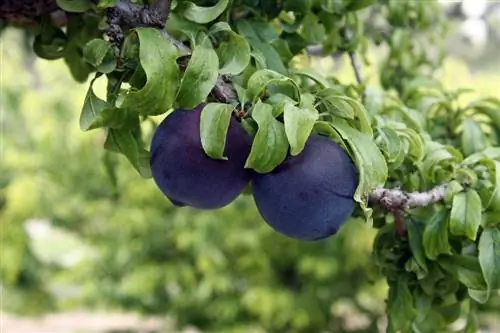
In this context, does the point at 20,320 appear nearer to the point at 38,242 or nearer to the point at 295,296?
the point at 38,242

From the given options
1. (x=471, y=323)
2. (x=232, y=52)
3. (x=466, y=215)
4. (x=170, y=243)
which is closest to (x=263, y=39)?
(x=232, y=52)

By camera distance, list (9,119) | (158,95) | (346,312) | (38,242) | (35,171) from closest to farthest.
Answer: (158,95)
(346,312)
(35,171)
(9,119)
(38,242)

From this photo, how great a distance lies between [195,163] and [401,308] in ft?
0.83

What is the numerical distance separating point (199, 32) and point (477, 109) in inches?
14.8

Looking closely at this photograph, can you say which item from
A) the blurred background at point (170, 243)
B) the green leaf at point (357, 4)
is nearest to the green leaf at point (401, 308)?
the green leaf at point (357, 4)

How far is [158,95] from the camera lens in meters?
0.49

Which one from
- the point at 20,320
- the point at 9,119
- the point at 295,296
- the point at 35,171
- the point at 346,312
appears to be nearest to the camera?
the point at 295,296

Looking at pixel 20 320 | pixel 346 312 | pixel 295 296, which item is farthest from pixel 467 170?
pixel 20 320

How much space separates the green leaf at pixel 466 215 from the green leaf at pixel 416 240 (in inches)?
2.5

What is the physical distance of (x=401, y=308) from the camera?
26.3 inches

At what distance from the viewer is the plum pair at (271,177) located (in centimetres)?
51

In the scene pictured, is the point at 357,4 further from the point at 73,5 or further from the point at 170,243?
the point at 170,243

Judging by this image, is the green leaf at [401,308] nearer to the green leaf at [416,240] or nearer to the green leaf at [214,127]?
the green leaf at [416,240]

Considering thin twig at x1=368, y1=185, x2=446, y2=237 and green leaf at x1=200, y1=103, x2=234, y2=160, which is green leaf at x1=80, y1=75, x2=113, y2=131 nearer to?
green leaf at x1=200, y1=103, x2=234, y2=160
